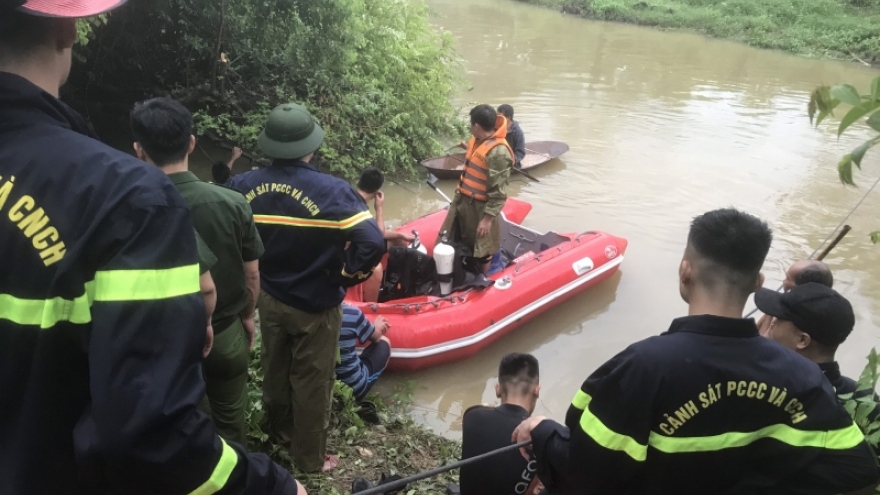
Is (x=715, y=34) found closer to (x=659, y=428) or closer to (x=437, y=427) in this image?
(x=437, y=427)

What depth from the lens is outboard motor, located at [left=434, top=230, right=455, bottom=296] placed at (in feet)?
18.5

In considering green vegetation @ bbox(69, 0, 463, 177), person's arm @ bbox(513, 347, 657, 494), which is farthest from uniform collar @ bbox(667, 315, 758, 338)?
green vegetation @ bbox(69, 0, 463, 177)

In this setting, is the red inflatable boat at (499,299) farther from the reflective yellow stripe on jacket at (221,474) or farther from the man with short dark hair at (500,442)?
the reflective yellow stripe on jacket at (221,474)

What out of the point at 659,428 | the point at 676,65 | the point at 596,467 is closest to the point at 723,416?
the point at 659,428

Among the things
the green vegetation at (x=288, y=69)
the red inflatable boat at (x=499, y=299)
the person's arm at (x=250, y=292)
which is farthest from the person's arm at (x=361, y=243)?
the green vegetation at (x=288, y=69)

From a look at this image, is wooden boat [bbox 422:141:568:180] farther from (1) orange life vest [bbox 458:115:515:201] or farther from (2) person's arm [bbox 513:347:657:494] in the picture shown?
(2) person's arm [bbox 513:347:657:494]

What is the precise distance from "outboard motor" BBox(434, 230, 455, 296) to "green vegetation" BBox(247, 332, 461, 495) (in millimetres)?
1615

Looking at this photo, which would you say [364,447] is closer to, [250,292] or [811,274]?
[250,292]

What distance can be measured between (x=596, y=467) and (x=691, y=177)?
31.6ft

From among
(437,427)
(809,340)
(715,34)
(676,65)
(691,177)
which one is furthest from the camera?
(715,34)

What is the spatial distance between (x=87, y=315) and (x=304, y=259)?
218 cm

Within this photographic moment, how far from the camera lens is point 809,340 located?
2506 millimetres

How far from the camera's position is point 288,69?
30.4 feet

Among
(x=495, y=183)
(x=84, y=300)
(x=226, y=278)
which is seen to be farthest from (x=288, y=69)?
(x=84, y=300)
